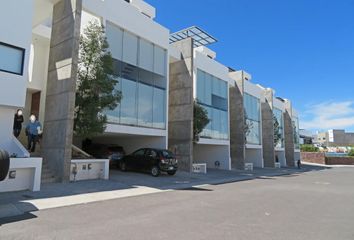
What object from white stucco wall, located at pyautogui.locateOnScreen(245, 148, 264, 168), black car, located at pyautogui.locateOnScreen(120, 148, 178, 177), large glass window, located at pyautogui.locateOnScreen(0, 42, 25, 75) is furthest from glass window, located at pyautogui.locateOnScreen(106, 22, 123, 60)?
white stucco wall, located at pyautogui.locateOnScreen(245, 148, 264, 168)

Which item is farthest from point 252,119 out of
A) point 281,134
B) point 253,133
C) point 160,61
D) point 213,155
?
point 160,61

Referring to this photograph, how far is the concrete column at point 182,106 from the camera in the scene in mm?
21609

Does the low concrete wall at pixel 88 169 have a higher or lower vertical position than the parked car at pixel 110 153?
lower

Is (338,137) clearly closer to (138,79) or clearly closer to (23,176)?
(138,79)

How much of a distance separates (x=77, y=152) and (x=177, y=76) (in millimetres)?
10656

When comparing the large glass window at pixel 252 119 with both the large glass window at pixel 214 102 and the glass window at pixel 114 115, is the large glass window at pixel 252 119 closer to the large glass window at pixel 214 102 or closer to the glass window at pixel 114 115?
the large glass window at pixel 214 102

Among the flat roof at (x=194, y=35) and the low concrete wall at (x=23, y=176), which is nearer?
the low concrete wall at (x=23, y=176)

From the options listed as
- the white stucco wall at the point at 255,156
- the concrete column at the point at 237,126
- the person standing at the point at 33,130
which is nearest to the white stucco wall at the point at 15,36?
the person standing at the point at 33,130

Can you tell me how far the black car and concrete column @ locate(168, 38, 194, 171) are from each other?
397cm

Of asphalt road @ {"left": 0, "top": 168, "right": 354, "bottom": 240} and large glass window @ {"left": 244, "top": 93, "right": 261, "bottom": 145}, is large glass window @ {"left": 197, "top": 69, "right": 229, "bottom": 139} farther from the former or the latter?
asphalt road @ {"left": 0, "top": 168, "right": 354, "bottom": 240}

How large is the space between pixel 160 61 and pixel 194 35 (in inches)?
466

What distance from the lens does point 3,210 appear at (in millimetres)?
7668

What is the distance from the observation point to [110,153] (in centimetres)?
1970

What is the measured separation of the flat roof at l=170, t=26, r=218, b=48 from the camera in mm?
29950
